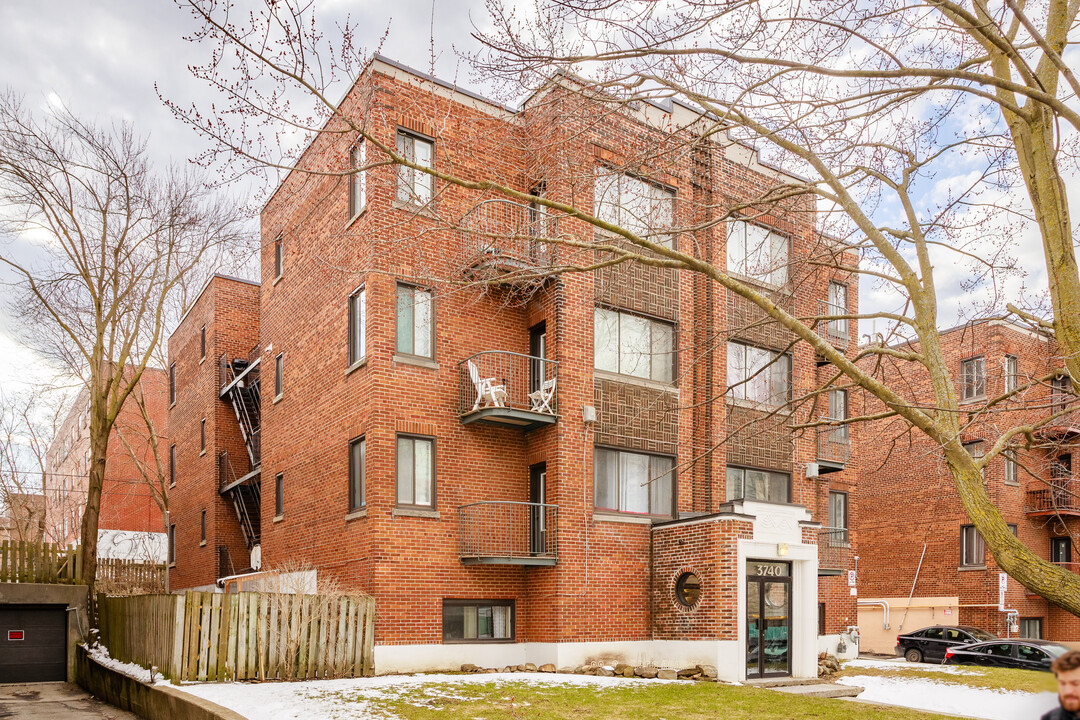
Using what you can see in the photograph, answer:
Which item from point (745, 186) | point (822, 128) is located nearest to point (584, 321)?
point (745, 186)

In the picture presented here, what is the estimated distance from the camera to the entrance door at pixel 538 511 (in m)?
19.2

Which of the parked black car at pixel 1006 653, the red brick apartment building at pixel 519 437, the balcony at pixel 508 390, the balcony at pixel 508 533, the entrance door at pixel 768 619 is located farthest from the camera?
the parked black car at pixel 1006 653

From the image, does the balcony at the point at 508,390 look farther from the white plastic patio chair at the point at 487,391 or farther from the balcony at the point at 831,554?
the balcony at the point at 831,554

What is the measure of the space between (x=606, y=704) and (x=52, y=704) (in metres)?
10.3

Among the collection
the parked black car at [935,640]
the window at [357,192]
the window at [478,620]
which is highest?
the window at [357,192]

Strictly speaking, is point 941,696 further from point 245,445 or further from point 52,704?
point 245,445

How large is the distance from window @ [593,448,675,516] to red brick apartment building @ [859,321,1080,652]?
50.1ft

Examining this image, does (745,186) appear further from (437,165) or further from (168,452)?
(168,452)

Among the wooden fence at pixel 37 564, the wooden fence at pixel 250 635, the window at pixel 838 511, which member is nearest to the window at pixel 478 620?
the wooden fence at pixel 250 635

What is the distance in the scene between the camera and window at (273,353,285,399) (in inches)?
918

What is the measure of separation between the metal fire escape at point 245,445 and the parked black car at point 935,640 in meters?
21.4

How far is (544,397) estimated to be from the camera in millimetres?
19109

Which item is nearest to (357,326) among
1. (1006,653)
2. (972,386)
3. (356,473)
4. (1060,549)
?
(356,473)

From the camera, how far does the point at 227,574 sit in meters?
27.0
